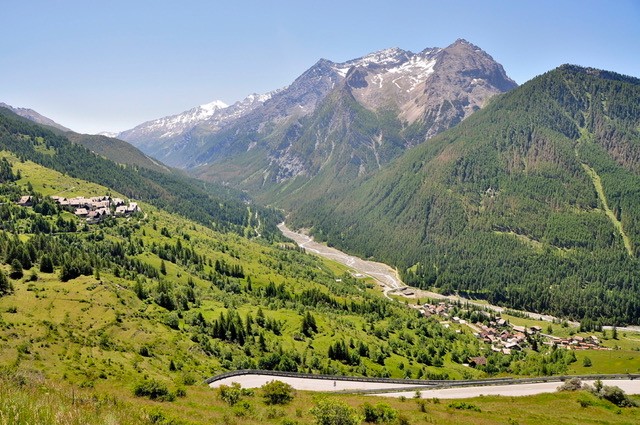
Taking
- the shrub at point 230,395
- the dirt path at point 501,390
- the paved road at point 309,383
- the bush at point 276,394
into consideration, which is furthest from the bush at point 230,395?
the dirt path at point 501,390

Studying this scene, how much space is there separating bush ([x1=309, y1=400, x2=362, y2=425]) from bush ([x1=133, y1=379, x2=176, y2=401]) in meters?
19.5

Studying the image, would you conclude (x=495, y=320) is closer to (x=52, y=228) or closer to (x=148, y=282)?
(x=148, y=282)

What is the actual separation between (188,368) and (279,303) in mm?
70384

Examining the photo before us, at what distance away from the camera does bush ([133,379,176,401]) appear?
172ft

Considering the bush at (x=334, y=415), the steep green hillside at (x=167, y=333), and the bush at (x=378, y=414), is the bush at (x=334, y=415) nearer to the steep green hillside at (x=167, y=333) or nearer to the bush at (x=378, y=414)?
the steep green hillside at (x=167, y=333)

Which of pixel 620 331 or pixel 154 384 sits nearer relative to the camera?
pixel 154 384

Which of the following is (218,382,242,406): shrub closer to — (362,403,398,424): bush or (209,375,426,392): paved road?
(362,403,398,424): bush

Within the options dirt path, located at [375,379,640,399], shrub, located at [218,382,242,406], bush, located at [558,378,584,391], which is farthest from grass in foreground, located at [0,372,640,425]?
dirt path, located at [375,379,640,399]

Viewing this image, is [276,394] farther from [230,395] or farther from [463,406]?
[463,406]

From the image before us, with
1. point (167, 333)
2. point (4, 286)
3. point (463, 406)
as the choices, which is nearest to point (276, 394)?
point (463, 406)

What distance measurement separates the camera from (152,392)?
52.9m

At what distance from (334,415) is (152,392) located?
24.3 meters

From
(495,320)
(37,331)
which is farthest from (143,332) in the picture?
(495,320)

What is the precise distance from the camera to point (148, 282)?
5295 inches
